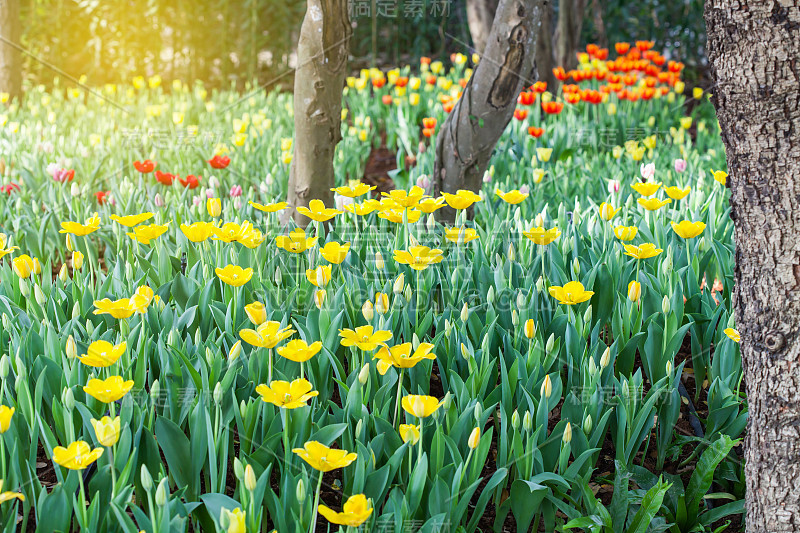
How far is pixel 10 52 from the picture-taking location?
592 cm

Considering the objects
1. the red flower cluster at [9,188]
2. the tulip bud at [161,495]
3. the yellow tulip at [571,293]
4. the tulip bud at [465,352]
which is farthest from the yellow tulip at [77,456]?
the red flower cluster at [9,188]

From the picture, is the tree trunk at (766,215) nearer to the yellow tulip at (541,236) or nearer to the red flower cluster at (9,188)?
the yellow tulip at (541,236)

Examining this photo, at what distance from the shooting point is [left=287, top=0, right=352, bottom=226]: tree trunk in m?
2.72

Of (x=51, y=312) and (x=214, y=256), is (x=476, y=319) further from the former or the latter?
(x=51, y=312)

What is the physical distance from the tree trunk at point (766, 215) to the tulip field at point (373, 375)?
21cm

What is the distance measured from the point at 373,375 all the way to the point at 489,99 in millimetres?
1612

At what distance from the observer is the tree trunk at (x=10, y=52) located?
5.56 m

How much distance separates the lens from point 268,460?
148 centimetres

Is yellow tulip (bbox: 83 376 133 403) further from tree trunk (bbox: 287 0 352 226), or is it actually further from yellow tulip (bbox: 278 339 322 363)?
tree trunk (bbox: 287 0 352 226)

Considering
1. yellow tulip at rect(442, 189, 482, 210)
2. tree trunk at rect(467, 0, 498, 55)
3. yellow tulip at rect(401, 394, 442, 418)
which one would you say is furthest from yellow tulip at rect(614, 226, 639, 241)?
tree trunk at rect(467, 0, 498, 55)

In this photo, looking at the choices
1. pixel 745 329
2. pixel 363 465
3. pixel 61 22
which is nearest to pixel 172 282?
pixel 363 465

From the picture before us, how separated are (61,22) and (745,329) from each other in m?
7.79

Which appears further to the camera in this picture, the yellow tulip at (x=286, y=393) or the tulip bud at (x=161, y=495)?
the yellow tulip at (x=286, y=393)

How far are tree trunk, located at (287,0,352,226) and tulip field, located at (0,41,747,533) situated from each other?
180 mm
